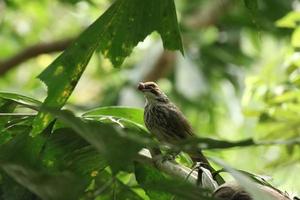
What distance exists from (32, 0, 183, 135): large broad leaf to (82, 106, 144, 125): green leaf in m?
0.11

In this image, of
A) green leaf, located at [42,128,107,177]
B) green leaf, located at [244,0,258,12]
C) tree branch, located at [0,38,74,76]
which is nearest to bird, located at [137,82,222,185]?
green leaf, located at [244,0,258,12]

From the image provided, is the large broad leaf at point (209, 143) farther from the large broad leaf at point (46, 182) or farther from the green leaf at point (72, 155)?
the green leaf at point (72, 155)

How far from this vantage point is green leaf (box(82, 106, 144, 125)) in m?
1.66

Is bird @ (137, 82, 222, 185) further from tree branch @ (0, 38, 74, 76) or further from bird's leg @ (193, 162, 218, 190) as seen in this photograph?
tree branch @ (0, 38, 74, 76)

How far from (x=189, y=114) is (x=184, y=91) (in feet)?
0.93

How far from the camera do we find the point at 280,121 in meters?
2.73

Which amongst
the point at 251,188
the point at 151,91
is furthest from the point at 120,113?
the point at 151,91

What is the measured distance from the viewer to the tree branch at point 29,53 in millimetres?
5133

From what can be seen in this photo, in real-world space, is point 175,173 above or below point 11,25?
below

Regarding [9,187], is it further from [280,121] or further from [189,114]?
[189,114]

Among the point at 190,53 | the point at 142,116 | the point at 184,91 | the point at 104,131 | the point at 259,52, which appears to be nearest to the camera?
the point at 104,131

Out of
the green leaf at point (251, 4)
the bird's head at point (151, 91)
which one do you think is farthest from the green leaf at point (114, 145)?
the bird's head at point (151, 91)

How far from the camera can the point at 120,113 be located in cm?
172

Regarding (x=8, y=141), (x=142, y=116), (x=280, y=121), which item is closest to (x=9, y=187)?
(x=8, y=141)
